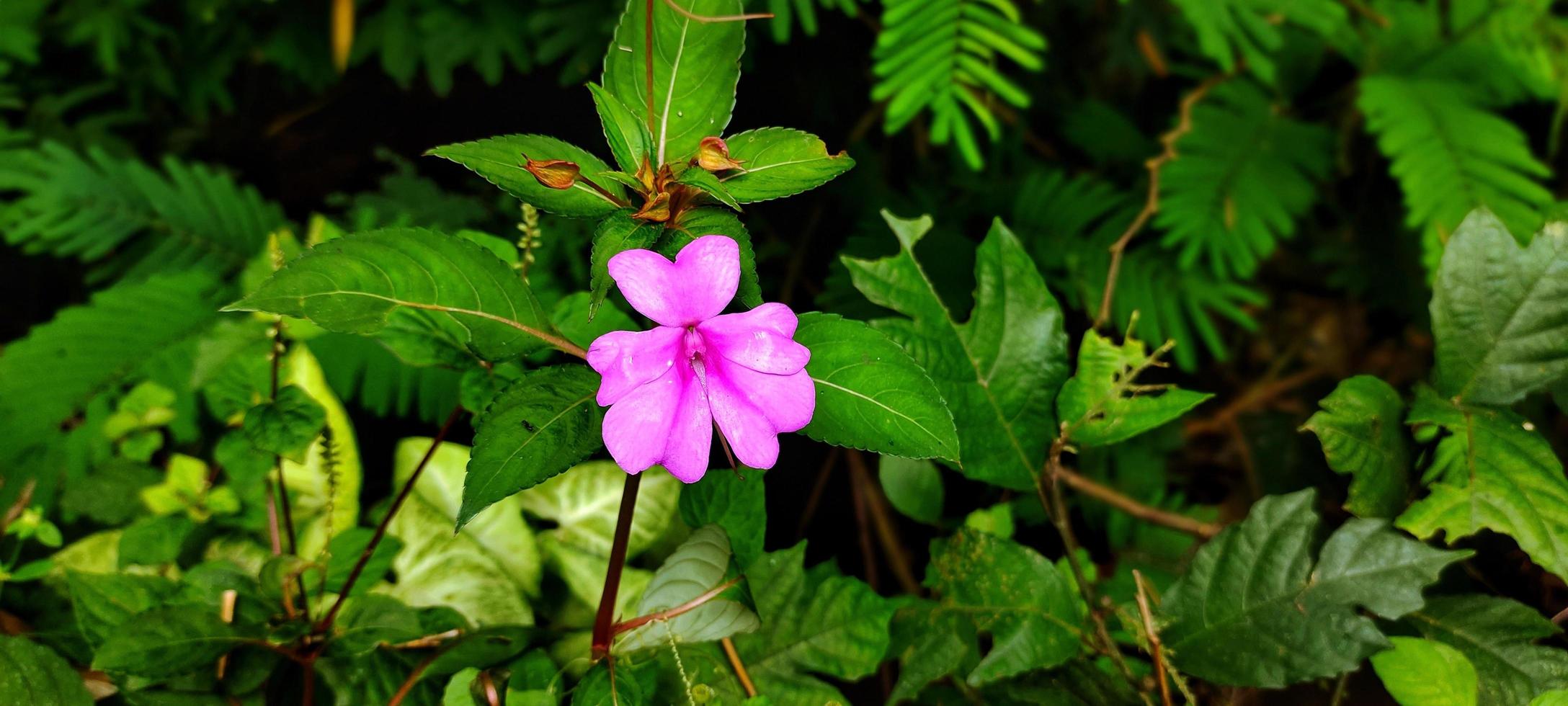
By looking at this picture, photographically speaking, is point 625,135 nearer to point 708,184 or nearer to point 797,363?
point 708,184

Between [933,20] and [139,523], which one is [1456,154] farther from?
[139,523]

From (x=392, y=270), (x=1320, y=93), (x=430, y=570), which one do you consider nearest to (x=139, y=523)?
(x=430, y=570)

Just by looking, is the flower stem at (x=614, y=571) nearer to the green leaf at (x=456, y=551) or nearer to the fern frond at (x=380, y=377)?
the green leaf at (x=456, y=551)

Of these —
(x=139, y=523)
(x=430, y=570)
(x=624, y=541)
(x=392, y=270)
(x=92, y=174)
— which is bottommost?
(x=430, y=570)

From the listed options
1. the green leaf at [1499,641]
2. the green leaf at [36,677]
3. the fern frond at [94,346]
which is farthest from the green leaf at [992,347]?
the fern frond at [94,346]

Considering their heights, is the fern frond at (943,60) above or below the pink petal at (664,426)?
above

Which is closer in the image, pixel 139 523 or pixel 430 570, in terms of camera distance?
pixel 139 523
